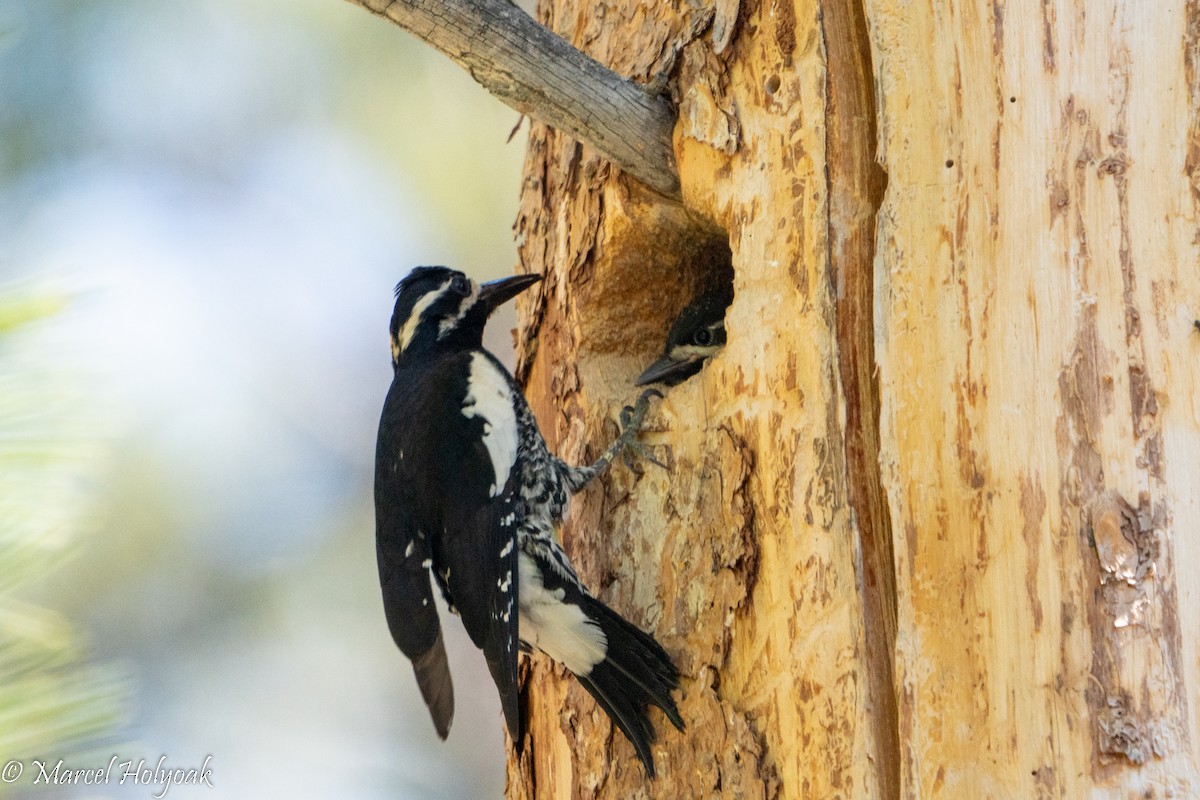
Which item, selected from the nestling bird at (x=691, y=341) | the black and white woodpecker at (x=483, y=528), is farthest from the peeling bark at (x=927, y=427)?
the nestling bird at (x=691, y=341)

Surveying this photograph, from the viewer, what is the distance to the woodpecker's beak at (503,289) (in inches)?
142

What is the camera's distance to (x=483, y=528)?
3266 millimetres

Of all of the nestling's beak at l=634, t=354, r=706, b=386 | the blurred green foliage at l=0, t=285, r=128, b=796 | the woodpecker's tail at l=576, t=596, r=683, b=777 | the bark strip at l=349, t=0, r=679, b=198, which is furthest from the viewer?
the nestling's beak at l=634, t=354, r=706, b=386

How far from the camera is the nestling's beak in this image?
355 centimetres

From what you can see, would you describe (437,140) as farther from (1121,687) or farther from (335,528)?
(1121,687)

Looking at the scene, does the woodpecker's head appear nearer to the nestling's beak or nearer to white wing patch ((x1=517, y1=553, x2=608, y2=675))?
the nestling's beak

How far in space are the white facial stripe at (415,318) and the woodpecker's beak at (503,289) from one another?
0.44ft

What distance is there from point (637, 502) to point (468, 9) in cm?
130

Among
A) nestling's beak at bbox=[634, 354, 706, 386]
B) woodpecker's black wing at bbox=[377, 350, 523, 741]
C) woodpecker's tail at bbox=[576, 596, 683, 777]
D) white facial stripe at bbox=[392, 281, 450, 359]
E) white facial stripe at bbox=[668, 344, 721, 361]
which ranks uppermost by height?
white facial stripe at bbox=[392, 281, 450, 359]

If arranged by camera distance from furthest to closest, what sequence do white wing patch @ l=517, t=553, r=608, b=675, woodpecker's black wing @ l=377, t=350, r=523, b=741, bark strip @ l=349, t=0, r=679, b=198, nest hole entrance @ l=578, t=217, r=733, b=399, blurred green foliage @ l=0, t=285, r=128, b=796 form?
nest hole entrance @ l=578, t=217, r=733, b=399
woodpecker's black wing @ l=377, t=350, r=523, b=741
white wing patch @ l=517, t=553, r=608, b=675
bark strip @ l=349, t=0, r=679, b=198
blurred green foliage @ l=0, t=285, r=128, b=796

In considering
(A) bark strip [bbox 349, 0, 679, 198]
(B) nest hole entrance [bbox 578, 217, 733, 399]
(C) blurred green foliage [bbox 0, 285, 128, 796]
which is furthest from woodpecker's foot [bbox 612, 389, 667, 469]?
(C) blurred green foliage [bbox 0, 285, 128, 796]

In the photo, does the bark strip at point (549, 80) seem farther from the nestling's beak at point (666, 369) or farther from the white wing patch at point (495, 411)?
the white wing patch at point (495, 411)

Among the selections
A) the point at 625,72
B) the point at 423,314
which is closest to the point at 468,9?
the point at 625,72

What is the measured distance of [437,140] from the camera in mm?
7031
